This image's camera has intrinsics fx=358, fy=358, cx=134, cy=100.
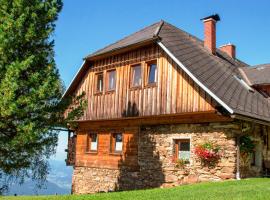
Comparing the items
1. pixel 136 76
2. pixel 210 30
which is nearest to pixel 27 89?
pixel 136 76

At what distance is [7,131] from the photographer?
1195 centimetres

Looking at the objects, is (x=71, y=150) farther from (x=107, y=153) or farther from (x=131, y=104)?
(x=131, y=104)

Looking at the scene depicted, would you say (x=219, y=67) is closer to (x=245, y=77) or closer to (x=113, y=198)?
(x=245, y=77)

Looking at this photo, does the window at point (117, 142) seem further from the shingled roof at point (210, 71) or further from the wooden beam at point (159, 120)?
the shingled roof at point (210, 71)

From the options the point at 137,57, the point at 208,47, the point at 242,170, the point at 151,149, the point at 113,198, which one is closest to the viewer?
the point at 113,198

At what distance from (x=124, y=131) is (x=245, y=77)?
7.19 meters

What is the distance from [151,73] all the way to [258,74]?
6134mm

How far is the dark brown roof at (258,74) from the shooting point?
18328 millimetres

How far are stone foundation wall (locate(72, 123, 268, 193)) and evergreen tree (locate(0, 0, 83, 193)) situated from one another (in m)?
4.86

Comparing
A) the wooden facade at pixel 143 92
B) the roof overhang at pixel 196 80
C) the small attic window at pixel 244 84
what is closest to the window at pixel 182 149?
the wooden facade at pixel 143 92

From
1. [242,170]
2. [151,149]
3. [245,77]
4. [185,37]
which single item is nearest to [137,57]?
[185,37]

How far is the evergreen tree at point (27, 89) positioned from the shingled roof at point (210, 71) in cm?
533

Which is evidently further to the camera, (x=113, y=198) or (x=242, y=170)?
(x=242, y=170)

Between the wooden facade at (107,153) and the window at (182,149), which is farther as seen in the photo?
the wooden facade at (107,153)
